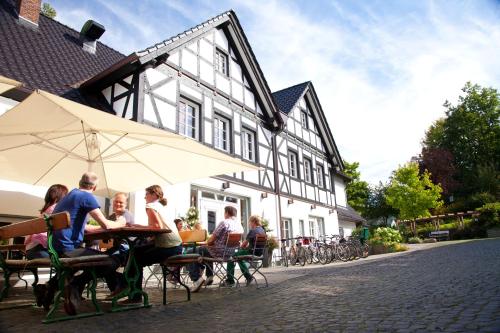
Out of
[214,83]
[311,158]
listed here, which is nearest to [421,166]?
[311,158]

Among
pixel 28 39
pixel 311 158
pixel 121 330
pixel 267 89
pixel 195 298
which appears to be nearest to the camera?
pixel 121 330

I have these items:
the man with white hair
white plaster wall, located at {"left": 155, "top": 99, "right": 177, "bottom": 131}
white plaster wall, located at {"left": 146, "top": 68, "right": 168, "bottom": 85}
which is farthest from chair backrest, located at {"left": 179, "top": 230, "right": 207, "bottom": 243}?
white plaster wall, located at {"left": 146, "top": 68, "right": 168, "bottom": 85}

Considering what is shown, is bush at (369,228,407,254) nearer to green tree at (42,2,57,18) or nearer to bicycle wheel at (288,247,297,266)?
bicycle wheel at (288,247,297,266)

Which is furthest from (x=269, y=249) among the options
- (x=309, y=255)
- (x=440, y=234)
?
(x=440, y=234)

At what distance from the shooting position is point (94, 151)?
6031mm

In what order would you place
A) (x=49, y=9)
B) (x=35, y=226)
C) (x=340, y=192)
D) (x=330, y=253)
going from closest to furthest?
(x=35, y=226), (x=330, y=253), (x=49, y=9), (x=340, y=192)

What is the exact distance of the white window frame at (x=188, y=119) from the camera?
10.7 m

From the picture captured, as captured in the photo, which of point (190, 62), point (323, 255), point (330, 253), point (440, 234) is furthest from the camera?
point (440, 234)

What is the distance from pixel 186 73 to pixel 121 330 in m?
9.10

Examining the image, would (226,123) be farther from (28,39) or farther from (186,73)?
(28,39)

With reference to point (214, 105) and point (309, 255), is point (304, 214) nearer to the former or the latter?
point (309, 255)

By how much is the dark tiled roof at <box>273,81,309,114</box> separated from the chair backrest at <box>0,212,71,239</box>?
14.3 metres

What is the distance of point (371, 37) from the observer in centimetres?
243

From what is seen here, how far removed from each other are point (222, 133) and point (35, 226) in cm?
922
